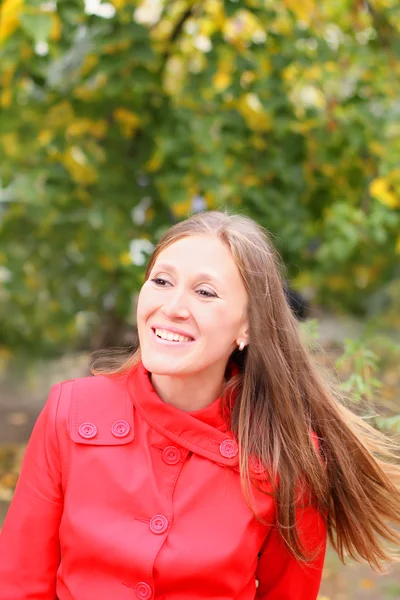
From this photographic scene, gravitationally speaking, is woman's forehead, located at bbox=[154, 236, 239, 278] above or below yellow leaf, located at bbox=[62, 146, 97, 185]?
below

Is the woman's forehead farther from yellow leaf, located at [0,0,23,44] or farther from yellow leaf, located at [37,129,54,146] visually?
yellow leaf, located at [37,129,54,146]

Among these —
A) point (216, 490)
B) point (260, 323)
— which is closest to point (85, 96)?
point (260, 323)

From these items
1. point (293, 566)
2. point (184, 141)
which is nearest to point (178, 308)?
point (293, 566)

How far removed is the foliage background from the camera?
3.00 meters

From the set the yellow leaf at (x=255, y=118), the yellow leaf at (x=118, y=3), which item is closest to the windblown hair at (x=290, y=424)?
the yellow leaf at (x=118, y=3)

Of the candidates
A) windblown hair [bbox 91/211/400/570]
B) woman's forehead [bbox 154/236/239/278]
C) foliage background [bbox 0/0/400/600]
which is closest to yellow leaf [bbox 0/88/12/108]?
foliage background [bbox 0/0/400/600]

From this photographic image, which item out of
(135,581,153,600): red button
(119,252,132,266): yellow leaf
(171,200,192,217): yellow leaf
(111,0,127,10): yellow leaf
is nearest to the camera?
(135,581,153,600): red button

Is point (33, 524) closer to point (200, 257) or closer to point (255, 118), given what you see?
point (200, 257)

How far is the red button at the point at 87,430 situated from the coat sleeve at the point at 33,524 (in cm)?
6

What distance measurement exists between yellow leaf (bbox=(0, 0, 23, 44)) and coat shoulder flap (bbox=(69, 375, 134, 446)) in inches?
41.5

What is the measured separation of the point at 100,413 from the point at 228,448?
276 mm

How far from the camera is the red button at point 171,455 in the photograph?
1.62m

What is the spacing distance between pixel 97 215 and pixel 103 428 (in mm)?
1700

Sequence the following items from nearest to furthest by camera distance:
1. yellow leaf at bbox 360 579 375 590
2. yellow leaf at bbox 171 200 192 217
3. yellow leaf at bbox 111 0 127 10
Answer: yellow leaf at bbox 111 0 127 10, yellow leaf at bbox 360 579 375 590, yellow leaf at bbox 171 200 192 217
